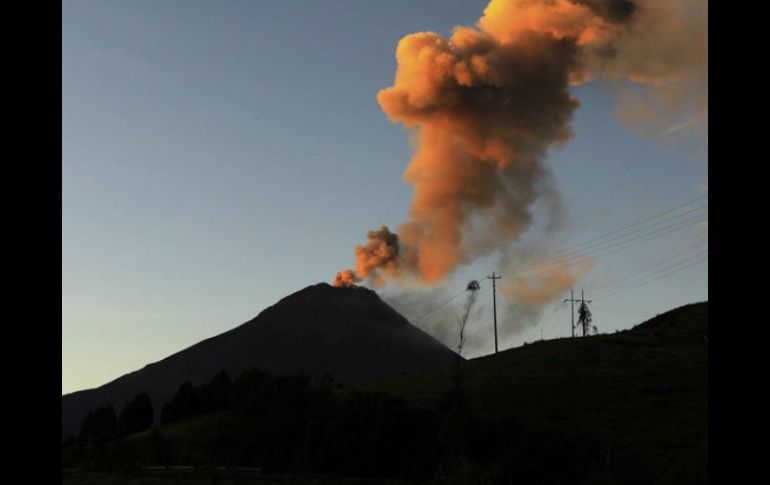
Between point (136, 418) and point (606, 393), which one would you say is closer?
point (606, 393)

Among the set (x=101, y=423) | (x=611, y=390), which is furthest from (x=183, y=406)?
(x=611, y=390)

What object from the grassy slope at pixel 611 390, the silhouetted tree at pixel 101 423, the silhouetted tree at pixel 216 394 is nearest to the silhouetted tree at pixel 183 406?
the silhouetted tree at pixel 216 394

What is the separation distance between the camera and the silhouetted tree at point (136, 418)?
150125 mm

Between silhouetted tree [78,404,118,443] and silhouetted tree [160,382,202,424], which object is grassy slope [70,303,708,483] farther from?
silhouetted tree [78,404,118,443]

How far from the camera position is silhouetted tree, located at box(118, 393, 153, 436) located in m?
150

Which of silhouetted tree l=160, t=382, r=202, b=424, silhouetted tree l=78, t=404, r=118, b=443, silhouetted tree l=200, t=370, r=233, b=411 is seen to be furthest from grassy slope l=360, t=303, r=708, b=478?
silhouetted tree l=78, t=404, r=118, b=443

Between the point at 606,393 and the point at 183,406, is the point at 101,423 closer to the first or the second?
the point at 183,406

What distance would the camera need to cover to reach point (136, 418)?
15050 centimetres

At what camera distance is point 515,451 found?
206 feet

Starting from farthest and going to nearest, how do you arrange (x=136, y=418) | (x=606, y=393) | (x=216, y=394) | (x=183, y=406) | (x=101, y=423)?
1. (x=101, y=423)
2. (x=136, y=418)
3. (x=183, y=406)
4. (x=216, y=394)
5. (x=606, y=393)

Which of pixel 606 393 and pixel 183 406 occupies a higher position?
pixel 606 393

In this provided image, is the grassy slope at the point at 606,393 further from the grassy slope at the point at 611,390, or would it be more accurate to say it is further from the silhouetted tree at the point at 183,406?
the silhouetted tree at the point at 183,406
